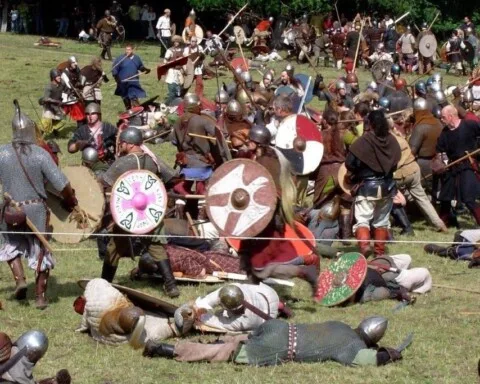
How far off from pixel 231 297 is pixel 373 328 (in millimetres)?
980

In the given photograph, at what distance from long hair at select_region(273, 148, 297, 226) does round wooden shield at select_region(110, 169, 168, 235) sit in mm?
1015

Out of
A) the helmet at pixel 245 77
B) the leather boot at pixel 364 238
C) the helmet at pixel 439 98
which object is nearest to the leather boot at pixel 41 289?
the leather boot at pixel 364 238

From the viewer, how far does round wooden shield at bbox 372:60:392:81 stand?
23.8m

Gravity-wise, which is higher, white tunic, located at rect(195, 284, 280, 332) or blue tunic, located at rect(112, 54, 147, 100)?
white tunic, located at rect(195, 284, 280, 332)

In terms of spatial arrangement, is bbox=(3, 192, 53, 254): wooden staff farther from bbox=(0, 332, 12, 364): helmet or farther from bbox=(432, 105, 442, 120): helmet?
bbox=(432, 105, 442, 120): helmet

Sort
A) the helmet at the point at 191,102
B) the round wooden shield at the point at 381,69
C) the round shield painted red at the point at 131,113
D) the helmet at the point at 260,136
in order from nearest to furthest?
1. the helmet at the point at 260,136
2. the helmet at the point at 191,102
3. the round shield painted red at the point at 131,113
4. the round wooden shield at the point at 381,69

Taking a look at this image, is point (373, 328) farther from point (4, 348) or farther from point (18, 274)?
point (18, 274)

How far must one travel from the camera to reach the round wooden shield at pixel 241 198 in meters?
8.59

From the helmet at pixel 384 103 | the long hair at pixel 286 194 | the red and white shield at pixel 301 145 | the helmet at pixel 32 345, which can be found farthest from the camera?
the helmet at pixel 384 103

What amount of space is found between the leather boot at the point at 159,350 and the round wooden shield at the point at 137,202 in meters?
1.64

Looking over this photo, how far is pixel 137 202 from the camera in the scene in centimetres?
902

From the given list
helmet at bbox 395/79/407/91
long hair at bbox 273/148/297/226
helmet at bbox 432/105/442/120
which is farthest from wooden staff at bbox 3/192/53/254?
helmet at bbox 395/79/407/91

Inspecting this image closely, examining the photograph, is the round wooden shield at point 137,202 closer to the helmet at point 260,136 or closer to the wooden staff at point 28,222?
the wooden staff at point 28,222

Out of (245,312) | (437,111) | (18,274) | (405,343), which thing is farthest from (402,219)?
(18,274)
